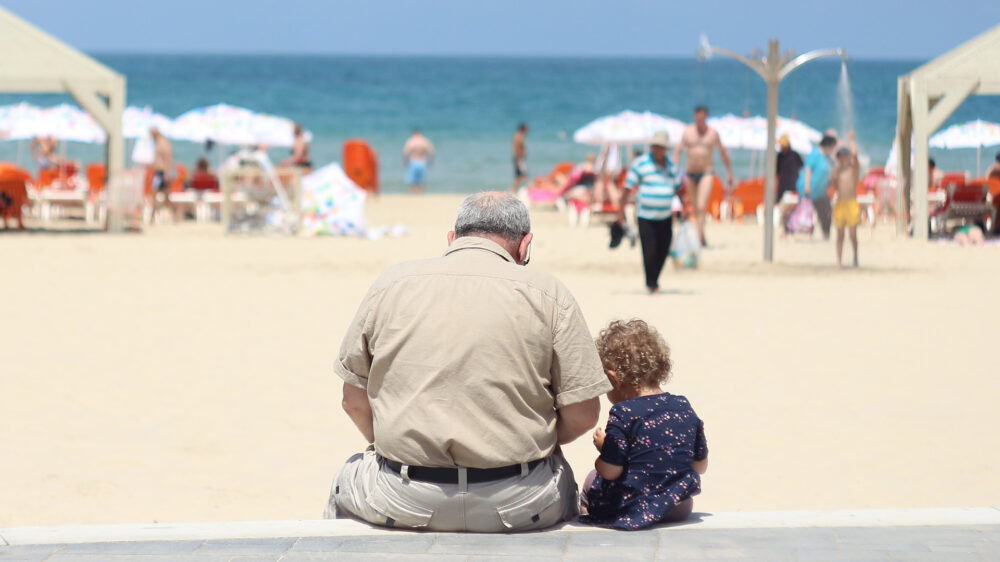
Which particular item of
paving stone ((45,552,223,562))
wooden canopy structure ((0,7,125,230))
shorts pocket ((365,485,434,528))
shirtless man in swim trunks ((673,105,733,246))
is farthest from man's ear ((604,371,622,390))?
wooden canopy structure ((0,7,125,230))

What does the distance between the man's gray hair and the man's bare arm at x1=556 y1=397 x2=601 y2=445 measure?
468mm

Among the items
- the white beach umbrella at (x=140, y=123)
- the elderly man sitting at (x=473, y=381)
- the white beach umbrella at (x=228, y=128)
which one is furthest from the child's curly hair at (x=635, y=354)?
the white beach umbrella at (x=140, y=123)

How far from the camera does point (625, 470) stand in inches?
147

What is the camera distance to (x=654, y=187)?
1020 centimetres

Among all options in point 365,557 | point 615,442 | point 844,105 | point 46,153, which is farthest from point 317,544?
point 46,153

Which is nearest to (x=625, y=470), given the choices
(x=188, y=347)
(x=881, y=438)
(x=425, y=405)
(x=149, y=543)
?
(x=425, y=405)

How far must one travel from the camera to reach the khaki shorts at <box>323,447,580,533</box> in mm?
3496

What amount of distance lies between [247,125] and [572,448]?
1623 centimetres

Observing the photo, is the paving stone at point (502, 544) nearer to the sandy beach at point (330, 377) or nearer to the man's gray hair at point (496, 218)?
the man's gray hair at point (496, 218)

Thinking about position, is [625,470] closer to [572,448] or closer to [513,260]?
[513,260]

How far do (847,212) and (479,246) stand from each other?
938 centimetres

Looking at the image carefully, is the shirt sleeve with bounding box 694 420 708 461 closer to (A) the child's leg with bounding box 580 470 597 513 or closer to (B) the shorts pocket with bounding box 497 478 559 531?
(A) the child's leg with bounding box 580 470 597 513

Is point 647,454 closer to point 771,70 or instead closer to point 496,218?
point 496,218

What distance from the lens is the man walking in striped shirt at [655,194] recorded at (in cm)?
1021
